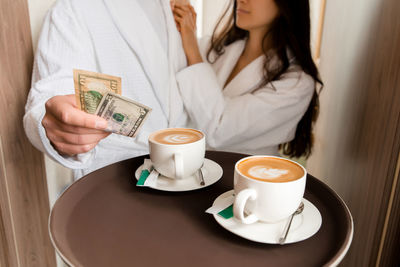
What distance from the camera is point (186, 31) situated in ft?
4.23

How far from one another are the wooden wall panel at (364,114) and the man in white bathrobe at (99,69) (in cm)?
65

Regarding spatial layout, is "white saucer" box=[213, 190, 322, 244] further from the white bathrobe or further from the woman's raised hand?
the woman's raised hand

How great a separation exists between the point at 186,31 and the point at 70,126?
0.72 metres

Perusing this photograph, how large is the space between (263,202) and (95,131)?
0.45m

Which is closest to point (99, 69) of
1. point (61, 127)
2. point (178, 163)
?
point (61, 127)

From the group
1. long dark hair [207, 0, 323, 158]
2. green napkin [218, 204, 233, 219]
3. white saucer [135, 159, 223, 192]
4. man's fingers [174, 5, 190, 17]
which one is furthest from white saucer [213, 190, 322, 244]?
man's fingers [174, 5, 190, 17]

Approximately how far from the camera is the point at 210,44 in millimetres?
1663

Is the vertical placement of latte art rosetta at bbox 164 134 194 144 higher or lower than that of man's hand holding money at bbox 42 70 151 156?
lower

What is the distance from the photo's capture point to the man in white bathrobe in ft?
2.56

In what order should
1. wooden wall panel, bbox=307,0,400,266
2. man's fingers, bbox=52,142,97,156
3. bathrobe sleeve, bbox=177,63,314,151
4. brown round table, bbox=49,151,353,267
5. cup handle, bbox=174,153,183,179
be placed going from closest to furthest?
1. brown round table, bbox=49,151,353,267
2. cup handle, bbox=174,153,183,179
3. man's fingers, bbox=52,142,97,156
4. wooden wall panel, bbox=307,0,400,266
5. bathrobe sleeve, bbox=177,63,314,151

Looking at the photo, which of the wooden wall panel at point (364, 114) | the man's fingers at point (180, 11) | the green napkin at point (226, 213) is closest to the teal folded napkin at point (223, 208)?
the green napkin at point (226, 213)

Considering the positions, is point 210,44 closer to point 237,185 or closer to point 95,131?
point 95,131

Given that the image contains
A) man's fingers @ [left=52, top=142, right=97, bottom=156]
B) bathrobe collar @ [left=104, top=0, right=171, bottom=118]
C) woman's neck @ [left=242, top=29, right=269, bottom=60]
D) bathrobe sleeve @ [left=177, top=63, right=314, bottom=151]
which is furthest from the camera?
woman's neck @ [left=242, top=29, right=269, bottom=60]

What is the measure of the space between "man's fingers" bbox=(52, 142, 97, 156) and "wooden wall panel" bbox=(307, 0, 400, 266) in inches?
31.4
